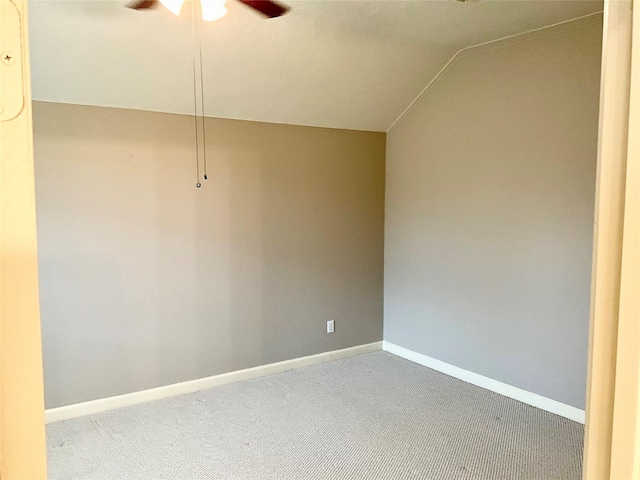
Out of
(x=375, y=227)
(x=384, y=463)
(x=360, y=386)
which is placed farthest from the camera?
(x=375, y=227)

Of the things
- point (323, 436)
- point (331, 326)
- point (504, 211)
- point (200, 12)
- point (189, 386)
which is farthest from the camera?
point (331, 326)

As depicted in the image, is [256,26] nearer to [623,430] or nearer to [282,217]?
[282,217]

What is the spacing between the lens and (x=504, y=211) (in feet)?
11.7

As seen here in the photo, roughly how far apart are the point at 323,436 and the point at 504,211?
1.99 meters

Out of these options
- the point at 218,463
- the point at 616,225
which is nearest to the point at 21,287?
the point at 616,225

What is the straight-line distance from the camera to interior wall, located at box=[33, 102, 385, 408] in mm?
3211

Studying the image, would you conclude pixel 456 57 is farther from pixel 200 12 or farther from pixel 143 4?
pixel 143 4

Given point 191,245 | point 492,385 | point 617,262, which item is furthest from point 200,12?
point 492,385

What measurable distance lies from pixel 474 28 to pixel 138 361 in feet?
10.6

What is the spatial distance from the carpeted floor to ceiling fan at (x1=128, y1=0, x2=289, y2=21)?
87.3 inches

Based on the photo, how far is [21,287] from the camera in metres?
0.44

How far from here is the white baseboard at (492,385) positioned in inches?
129

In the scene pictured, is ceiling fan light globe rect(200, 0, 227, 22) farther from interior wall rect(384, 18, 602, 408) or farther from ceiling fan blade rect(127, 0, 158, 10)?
interior wall rect(384, 18, 602, 408)

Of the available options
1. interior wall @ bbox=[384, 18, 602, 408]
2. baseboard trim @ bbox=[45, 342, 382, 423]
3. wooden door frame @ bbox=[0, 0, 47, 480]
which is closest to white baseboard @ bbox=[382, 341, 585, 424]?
interior wall @ bbox=[384, 18, 602, 408]
